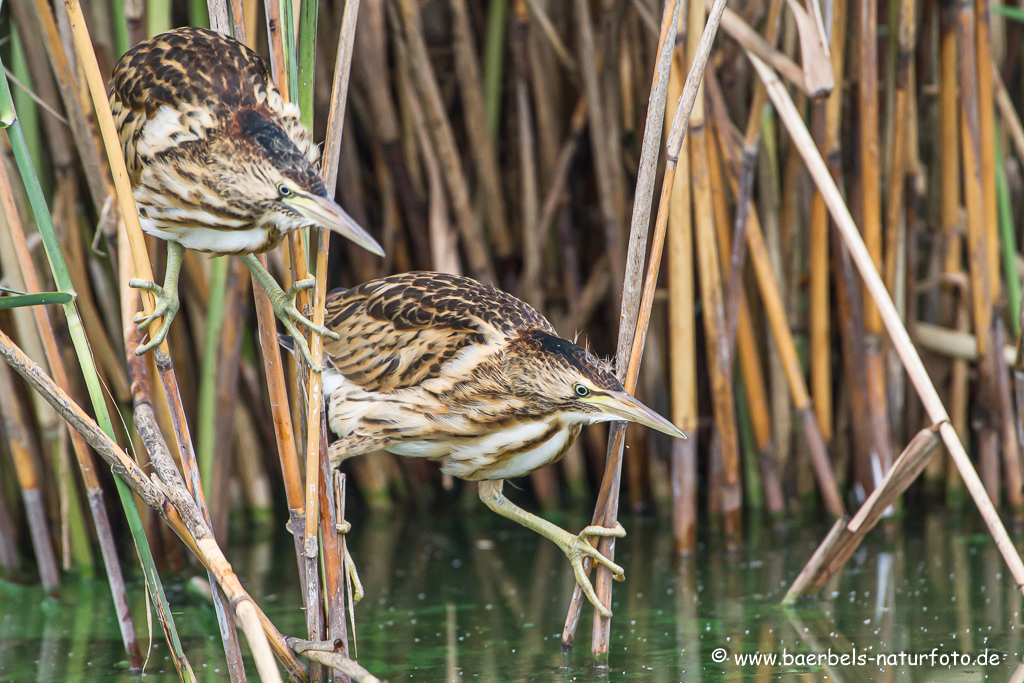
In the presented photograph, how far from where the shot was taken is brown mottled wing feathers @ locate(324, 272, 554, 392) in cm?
242

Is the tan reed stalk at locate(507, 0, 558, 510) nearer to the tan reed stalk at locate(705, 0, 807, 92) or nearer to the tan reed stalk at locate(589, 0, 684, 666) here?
the tan reed stalk at locate(705, 0, 807, 92)

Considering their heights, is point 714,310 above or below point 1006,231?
below

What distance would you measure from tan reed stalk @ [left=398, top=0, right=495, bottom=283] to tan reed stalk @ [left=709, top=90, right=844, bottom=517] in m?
0.90

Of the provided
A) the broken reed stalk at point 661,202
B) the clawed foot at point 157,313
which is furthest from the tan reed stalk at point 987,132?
the clawed foot at point 157,313

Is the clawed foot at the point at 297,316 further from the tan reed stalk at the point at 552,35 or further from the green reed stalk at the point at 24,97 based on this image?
the tan reed stalk at the point at 552,35

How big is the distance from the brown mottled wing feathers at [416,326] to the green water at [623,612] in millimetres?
735

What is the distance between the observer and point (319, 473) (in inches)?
76.0

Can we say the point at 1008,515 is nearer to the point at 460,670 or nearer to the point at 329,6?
the point at 460,670

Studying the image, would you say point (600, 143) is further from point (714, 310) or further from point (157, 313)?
point (157, 313)

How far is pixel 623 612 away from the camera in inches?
114

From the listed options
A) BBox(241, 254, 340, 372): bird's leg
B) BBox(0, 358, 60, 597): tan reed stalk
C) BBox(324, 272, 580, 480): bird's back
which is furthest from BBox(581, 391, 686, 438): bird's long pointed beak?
BBox(0, 358, 60, 597): tan reed stalk

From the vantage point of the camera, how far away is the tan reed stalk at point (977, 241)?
10.4 feet

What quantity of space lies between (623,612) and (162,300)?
1.63 metres

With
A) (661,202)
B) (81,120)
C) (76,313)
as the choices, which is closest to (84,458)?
A: (76,313)
